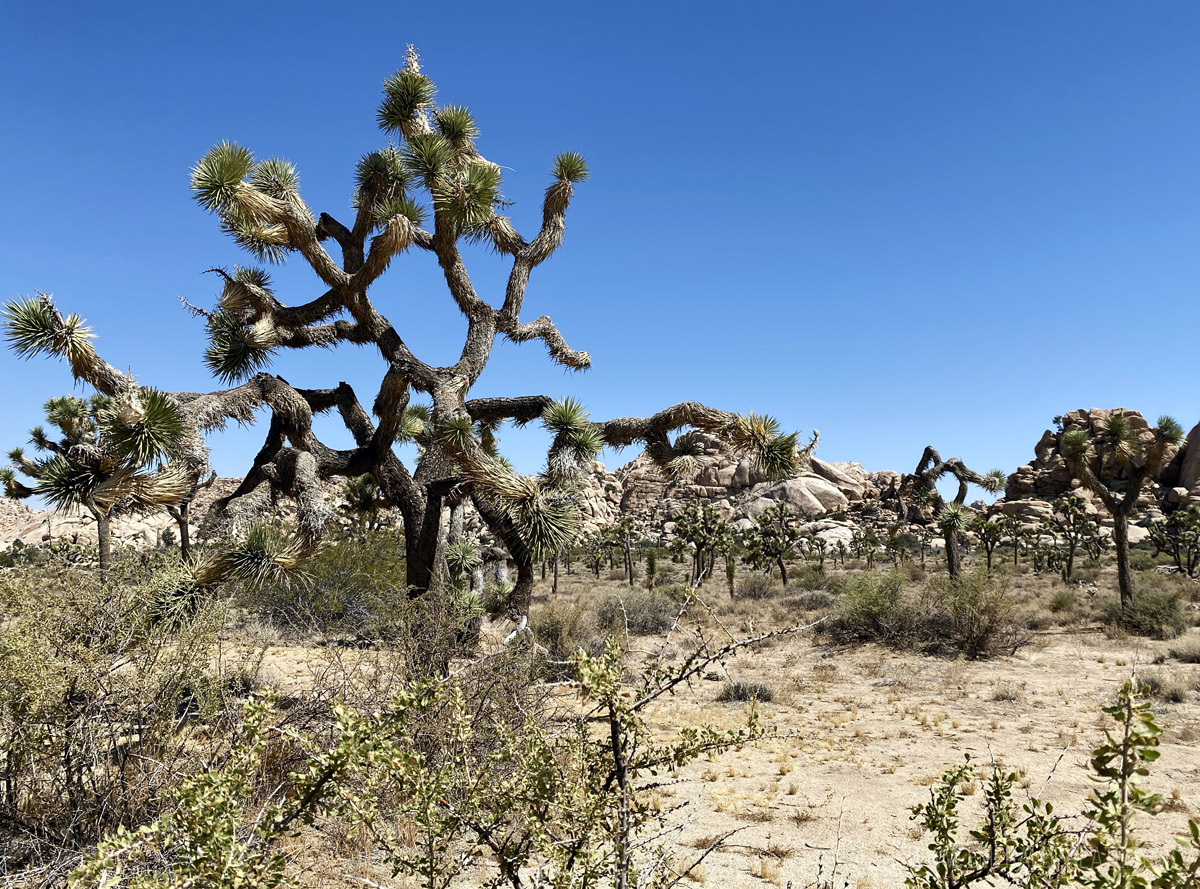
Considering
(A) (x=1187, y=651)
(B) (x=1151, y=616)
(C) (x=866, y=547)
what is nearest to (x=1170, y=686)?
(A) (x=1187, y=651)

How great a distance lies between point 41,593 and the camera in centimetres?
428

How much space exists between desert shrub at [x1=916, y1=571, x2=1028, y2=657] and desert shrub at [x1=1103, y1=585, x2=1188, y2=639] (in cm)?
264

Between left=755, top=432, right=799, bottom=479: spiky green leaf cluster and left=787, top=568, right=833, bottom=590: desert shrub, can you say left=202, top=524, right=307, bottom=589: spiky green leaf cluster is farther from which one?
left=787, top=568, right=833, bottom=590: desert shrub

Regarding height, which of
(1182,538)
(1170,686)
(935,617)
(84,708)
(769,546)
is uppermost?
(1182,538)

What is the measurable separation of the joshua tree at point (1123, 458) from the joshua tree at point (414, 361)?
13.8 m

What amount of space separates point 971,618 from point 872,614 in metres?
2.19

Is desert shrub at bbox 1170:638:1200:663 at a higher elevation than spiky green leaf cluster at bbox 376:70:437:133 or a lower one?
lower

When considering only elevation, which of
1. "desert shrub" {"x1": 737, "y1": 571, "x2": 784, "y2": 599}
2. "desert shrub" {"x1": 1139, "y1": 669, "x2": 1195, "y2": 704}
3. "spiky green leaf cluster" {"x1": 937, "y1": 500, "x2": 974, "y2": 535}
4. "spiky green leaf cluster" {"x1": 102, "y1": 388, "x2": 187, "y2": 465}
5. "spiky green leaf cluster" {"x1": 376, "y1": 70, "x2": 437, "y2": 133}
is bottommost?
"desert shrub" {"x1": 737, "y1": 571, "x2": 784, "y2": 599}

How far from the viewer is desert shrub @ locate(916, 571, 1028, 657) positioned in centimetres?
1439

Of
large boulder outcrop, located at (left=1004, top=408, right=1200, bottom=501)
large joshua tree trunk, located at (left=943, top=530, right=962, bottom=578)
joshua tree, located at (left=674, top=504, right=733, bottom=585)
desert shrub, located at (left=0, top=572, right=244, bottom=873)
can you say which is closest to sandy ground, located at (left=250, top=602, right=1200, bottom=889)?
desert shrub, located at (left=0, top=572, right=244, bottom=873)

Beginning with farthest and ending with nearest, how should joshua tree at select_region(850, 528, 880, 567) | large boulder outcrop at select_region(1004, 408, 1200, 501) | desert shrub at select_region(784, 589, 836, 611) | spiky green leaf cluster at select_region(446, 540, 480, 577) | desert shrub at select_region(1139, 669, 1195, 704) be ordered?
large boulder outcrop at select_region(1004, 408, 1200, 501) < joshua tree at select_region(850, 528, 880, 567) < desert shrub at select_region(784, 589, 836, 611) < spiky green leaf cluster at select_region(446, 540, 480, 577) < desert shrub at select_region(1139, 669, 1195, 704)

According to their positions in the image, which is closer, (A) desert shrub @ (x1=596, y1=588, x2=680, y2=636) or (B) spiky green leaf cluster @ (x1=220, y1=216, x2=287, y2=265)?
(B) spiky green leaf cluster @ (x1=220, y1=216, x2=287, y2=265)

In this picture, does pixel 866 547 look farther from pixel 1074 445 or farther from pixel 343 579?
pixel 343 579

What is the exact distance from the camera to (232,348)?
789cm
